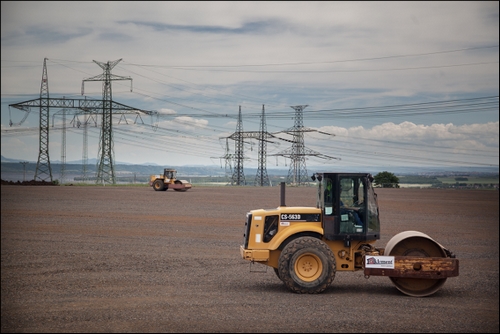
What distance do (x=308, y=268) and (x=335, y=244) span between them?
0.83m

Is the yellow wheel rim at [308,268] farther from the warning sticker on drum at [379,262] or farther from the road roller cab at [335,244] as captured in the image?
the warning sticker on drum at [379,262]

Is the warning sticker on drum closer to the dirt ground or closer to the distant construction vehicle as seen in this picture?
the dirt ground

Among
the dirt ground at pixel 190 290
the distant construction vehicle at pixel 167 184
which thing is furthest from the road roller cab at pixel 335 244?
the distant construction vehicle at pixel 167 184

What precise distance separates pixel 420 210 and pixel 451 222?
838 centimetres

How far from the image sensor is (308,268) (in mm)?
12359

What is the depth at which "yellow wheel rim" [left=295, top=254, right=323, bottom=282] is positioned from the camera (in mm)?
12305

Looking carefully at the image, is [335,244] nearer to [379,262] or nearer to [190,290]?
[379,262]

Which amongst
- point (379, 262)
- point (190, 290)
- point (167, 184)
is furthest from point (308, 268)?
point (167, 184)

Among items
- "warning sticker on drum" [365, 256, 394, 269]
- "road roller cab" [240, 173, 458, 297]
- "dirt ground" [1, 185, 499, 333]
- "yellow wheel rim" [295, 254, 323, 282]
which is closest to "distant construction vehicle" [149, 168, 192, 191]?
"dirt ground" [1, 185, 499, 333]

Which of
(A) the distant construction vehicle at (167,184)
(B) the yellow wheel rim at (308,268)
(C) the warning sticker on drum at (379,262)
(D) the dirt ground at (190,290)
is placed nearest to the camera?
(D) the dirt ground at (190,290)

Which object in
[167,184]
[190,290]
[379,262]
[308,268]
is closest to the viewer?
[379,262]

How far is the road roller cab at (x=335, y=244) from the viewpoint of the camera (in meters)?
12.1

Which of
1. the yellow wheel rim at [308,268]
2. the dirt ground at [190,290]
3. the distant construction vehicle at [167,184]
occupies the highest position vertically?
the distant construction vehicle at [167,184]

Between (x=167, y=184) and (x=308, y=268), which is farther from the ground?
(x=167, y=184)
